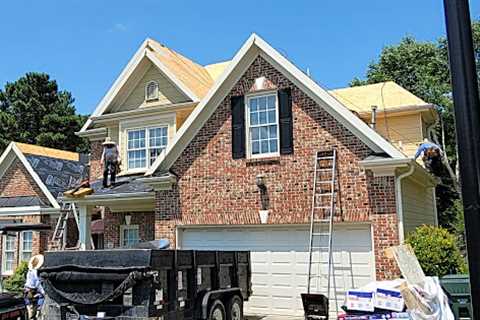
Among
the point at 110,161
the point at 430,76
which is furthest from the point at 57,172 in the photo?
the point at 430,76

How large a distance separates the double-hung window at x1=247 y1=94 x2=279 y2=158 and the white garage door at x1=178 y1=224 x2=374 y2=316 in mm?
2152

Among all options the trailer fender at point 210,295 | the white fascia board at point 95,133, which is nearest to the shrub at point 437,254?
the trailer fender at point 210,295

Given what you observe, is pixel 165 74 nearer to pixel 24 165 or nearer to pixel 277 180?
pixel 277 180

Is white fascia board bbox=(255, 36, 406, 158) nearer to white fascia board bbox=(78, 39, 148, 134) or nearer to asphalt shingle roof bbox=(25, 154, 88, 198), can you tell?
white fascia board bbox=(78, 39, 148, 134)

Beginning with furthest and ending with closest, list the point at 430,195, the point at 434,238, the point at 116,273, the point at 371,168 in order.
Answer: the point at 430,195 < the point at 371,168 < the point at 434,238 < the point at 116,273

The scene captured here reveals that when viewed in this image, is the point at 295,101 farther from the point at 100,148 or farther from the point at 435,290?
the point at 100,148

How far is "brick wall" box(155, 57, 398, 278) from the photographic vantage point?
1248cm

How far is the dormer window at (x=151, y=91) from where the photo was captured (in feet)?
63.3

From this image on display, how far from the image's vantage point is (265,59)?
14.5m

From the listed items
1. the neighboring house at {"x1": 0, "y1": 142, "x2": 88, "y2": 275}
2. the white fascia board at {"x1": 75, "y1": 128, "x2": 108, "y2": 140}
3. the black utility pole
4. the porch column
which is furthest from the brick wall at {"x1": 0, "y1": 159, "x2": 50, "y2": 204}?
the black utility pole

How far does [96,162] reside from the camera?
821 inches

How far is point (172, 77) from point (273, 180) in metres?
6.86

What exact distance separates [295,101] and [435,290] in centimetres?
733

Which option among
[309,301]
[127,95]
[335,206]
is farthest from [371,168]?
[127,95]
